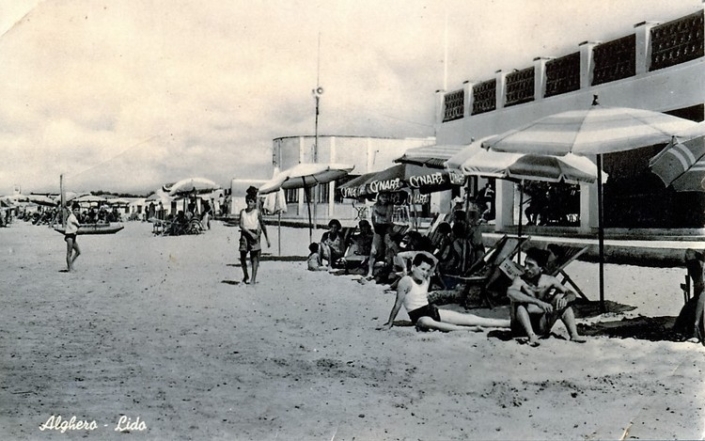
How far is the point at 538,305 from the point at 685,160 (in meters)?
1.91

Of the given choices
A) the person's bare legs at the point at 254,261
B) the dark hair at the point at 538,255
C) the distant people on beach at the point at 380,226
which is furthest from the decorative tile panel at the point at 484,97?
the dark hair at the point at 538,255

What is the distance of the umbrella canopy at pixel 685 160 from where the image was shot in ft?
17.9

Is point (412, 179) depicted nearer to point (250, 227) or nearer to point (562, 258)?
point (250, 227)

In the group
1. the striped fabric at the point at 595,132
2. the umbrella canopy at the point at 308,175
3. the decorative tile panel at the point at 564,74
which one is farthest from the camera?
the umbrella canopy at the point at 308,175

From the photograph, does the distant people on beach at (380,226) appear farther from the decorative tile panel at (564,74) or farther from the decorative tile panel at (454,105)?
the decorative tile panel at (454,105)

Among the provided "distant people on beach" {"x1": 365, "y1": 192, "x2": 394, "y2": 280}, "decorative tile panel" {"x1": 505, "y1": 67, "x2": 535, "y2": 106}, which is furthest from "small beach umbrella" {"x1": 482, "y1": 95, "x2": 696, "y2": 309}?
"decorative tile panel" {"x1": 505, "y1": 67, "x2": 535, "y2": 106}

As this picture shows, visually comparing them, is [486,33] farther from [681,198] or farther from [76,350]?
[681,198]

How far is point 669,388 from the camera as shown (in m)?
4.42

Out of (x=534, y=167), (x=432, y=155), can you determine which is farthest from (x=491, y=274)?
(x=432, y=155)

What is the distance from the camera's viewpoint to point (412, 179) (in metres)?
9.68

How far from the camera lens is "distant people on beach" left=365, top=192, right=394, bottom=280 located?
9.79 m

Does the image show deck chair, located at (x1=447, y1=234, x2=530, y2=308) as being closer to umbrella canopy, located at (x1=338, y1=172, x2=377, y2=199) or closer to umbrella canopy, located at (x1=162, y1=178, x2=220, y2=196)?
umbrella canopy, located at (x1=338, y1=172, x2=377, y2=199)

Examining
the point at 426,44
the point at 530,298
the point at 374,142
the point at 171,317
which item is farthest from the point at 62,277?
the point at 374,142

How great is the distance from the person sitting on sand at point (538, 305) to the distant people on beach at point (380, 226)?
4.14 metres
